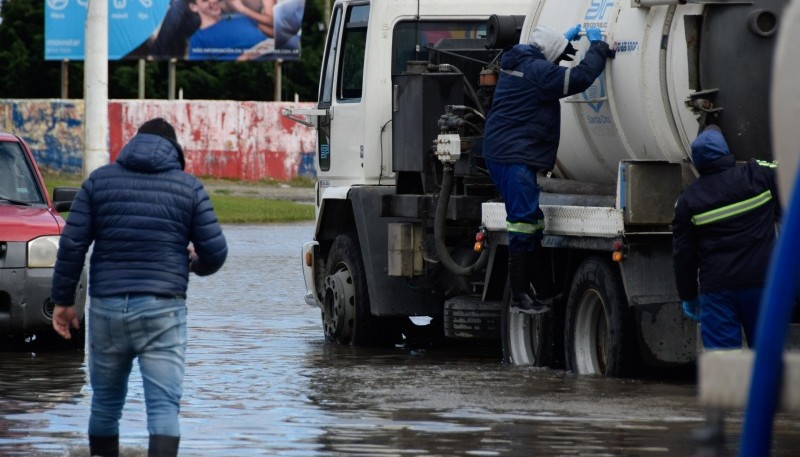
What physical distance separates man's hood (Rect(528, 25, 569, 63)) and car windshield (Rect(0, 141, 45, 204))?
4545mm

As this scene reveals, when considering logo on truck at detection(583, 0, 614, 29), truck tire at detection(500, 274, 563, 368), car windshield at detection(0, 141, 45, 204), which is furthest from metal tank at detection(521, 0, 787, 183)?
car windshield at detection(0, 141, 45, 204)

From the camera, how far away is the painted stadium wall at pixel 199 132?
47.1 metres

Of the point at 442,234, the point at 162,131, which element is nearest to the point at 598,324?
the point at 442,234

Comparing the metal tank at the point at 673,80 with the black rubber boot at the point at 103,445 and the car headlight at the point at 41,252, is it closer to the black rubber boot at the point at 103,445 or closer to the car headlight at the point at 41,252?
the car headlight at the point at 41,252

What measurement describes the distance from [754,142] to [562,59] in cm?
210

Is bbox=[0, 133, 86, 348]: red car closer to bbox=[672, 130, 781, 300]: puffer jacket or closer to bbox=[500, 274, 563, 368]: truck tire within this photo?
bbox=[500, 274, 563, 368]: truck tire

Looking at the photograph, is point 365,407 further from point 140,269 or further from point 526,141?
point 140,269

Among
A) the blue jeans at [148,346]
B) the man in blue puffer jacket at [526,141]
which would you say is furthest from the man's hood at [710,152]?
the blue jeans at [148,346]

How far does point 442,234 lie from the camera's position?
13.1 meters

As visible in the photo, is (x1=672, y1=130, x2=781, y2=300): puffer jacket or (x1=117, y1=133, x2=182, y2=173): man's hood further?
(x1=672, y1=130, x2=781, y2=300): puffer jacket

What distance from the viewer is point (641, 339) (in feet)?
35.5

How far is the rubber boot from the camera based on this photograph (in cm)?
1184

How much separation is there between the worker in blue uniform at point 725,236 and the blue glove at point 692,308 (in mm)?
110

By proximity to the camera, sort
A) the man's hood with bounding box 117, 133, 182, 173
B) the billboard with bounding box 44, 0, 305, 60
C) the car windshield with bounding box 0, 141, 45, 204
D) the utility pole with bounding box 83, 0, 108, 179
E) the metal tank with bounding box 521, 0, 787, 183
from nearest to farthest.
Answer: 1. the man's hood with bounding box 117, 133, 182, 173
2. the metal tank with bounding box 521, 0, 787, 183
3. the car windshield with bounding box 0, 141, 45, 204
4. the utility pole with bounding box 83, 0, 108, 179
5. the billboard with bounding box 44, 0, 305, 60
